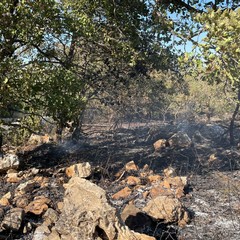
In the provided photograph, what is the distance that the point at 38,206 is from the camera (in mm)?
5871

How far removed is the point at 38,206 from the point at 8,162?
110 inches

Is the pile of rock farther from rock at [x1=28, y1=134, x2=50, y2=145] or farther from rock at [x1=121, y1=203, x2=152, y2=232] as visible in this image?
rock at [x1=28, y1=134, x2=50, y2=145]

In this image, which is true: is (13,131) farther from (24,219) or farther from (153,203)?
(153,203)

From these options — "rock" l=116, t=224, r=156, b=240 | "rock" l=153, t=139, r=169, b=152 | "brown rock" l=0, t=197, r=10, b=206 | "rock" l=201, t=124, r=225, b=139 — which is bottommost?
"brown rock" l=0, t=197, r=10, b=206

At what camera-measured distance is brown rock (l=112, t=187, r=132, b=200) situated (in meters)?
6.90

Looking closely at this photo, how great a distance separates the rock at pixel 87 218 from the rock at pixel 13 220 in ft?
5.20

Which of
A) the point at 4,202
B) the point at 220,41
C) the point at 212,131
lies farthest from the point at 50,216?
the point at 212,131

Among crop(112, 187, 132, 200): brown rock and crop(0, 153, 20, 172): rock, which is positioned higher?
crop(0, 153, 20, 172): rock

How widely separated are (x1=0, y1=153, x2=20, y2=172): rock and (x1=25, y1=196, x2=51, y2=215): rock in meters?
2.29

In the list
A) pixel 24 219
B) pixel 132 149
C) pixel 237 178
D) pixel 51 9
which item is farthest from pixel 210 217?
pixel 132 149

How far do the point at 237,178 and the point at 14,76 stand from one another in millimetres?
6298

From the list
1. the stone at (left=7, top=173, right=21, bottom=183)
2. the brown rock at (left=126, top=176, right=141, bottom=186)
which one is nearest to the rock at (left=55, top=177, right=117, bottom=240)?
the brown rock at (left=126, top=176, right=141, bottom=186)

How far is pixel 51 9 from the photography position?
6715 mm

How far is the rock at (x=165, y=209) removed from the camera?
558 centimetres
